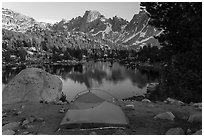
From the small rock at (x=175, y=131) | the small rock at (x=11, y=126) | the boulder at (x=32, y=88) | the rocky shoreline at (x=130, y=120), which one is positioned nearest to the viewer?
the small rock at (x=175, y=131)

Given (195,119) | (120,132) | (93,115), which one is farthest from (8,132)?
(195,119)

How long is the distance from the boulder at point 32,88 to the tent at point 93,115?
7768mm

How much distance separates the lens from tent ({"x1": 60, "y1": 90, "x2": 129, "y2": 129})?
9.37 metres

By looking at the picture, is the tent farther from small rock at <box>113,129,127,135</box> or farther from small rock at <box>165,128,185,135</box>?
small rock at <box>165,128,185,135</box>

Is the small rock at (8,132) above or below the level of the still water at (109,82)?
above

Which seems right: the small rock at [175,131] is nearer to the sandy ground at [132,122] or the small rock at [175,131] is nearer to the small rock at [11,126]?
the sandy ground at [132,122]

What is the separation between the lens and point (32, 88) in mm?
17938

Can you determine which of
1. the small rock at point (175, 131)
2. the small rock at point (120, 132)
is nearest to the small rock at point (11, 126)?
the small rock at point (120, 132)

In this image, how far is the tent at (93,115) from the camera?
937 centimetres

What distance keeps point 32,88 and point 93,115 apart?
953cm

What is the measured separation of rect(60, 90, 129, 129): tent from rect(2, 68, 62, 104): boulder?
306 inches

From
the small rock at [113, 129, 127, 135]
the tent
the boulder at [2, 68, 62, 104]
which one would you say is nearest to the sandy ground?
the small rock at [113, 129, 127, 135]

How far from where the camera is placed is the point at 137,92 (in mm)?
40438

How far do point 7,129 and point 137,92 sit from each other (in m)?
32.3
